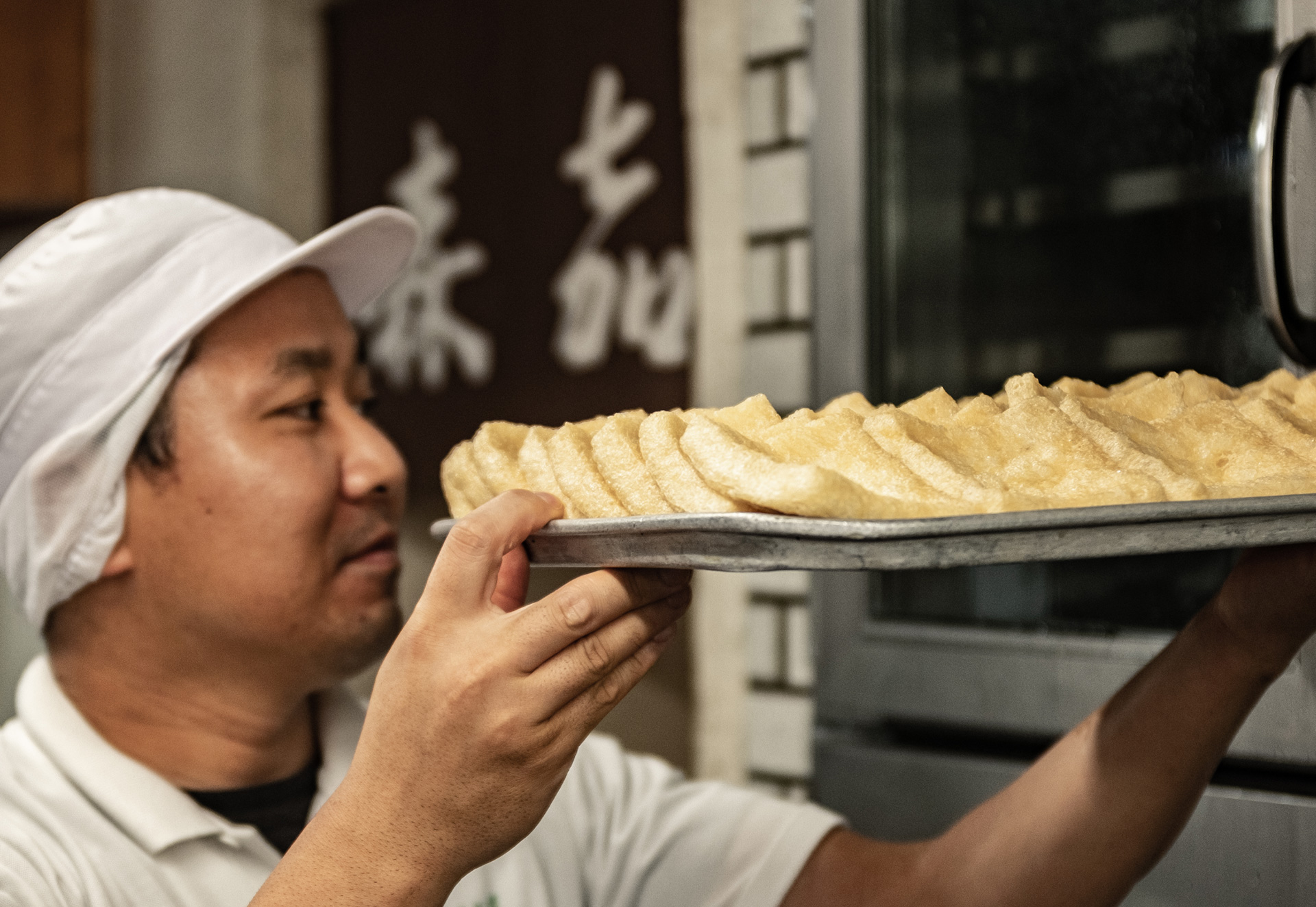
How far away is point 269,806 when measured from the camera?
4.97ft

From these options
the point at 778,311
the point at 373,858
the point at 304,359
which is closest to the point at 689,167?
the point at 778,311

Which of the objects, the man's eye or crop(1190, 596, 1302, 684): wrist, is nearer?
crop(1190, 596, 1302, 684): wrist

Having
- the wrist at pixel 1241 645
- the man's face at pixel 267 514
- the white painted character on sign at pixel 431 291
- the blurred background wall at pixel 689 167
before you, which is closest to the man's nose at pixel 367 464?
the man's face at pixel 267 514

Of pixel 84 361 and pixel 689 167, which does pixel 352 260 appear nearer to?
pixel 84 361

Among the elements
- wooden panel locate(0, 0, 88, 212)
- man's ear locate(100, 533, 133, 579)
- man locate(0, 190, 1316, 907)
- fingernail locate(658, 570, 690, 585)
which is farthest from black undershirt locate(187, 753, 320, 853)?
wooden panel locate(0, 0, 88, 212)

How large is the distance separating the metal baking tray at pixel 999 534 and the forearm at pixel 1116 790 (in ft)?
1.25

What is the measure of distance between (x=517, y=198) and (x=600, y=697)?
2.11 m

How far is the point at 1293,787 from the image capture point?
4.20ft

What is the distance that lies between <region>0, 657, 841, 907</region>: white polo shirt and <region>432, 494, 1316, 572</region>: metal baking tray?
884 millimetres

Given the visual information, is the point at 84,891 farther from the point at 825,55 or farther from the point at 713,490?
the point at 825,55

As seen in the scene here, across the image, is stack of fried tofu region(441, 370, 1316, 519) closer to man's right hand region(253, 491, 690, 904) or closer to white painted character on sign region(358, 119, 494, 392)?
man's right hand region(253, 491, 690, 904)

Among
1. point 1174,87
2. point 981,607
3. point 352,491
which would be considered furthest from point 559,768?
point 1174,87

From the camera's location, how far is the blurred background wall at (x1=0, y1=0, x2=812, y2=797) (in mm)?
2229

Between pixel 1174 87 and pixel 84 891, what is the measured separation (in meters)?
1.65
